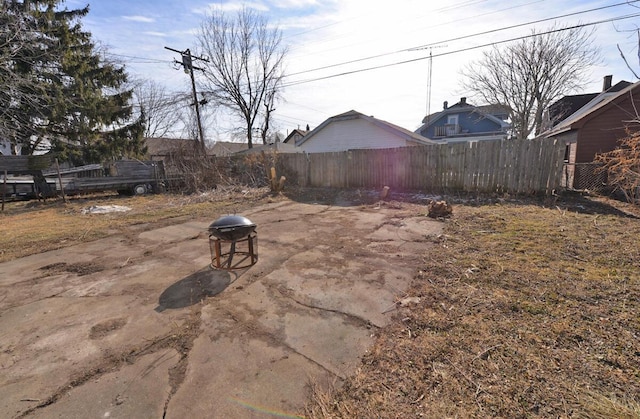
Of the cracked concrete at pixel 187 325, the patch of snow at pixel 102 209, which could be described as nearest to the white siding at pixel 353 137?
the cracked concrete at pixel 187 325

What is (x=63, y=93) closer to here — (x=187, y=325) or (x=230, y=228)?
(x=230, y=228)

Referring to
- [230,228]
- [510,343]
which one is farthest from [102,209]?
[510,343]

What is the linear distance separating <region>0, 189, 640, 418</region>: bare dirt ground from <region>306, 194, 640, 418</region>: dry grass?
10 mm

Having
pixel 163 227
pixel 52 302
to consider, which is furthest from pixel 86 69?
pixel 52 302

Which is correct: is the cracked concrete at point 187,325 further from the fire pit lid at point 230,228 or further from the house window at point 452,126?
the house window at point 452,126

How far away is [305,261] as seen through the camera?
3645 mm

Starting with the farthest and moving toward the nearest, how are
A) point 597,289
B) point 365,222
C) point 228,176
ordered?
point 228,176 < point 365,222 < point 597,289

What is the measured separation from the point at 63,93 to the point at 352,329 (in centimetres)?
1383

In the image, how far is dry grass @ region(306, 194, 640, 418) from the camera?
1.44 m

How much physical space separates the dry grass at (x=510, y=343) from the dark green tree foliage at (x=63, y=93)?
996 cm

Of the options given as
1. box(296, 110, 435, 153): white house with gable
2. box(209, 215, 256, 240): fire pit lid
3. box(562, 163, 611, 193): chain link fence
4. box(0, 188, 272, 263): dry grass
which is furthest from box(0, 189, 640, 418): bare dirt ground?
box(296, 110, 435, 153): white house with gable

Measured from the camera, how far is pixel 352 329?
219cm

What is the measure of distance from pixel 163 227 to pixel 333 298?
4.69 meters

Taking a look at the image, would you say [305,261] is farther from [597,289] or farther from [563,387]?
[597,289]
